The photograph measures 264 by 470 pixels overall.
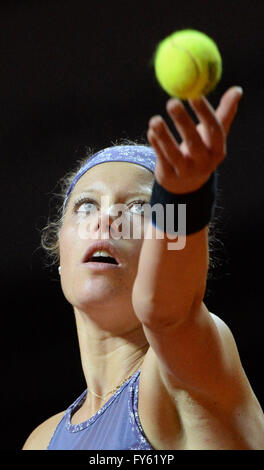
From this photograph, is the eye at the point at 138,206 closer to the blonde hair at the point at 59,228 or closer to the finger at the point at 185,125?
the blonde hair at the point at 59,228

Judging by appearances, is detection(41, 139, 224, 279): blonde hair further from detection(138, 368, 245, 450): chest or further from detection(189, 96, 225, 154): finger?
detection(189, 96, 225, 154): finger

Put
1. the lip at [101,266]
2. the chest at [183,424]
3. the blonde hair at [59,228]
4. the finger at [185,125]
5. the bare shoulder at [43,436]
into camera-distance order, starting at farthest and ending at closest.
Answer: the blonde hair at [59,228] → the bare shoulder at [43,436] → the lip at [101,266] → the chest at [183,424] → the finger at [185,125]

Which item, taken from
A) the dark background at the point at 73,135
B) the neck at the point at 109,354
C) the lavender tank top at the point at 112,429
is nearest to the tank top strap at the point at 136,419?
the lavender tank top at the point at 112,429

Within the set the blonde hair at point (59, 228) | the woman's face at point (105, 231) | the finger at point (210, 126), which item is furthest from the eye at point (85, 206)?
the finger at point (210, 126)

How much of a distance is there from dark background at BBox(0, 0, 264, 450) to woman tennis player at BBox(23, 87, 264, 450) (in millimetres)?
626

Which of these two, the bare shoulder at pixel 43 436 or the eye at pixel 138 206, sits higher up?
the eye at pixel 138 206

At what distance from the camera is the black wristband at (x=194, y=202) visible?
0.89m

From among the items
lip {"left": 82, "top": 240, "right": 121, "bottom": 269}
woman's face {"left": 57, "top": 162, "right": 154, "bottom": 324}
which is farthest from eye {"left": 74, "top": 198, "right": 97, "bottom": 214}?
lip {"left": 82, "top": 240, "right": 121, "bottom": 269}

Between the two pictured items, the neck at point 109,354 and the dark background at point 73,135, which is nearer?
the neck at point 109,354

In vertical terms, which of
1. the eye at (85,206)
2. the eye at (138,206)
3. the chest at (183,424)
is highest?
the eye at (85,206)

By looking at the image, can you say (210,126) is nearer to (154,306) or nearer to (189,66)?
(189,66)

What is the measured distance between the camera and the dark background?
2066 mm

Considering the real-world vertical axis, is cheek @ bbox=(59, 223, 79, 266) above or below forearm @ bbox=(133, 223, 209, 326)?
above

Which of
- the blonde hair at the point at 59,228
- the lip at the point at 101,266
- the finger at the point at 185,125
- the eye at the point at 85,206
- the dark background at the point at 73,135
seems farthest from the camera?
the dark background at the point at 73,135
